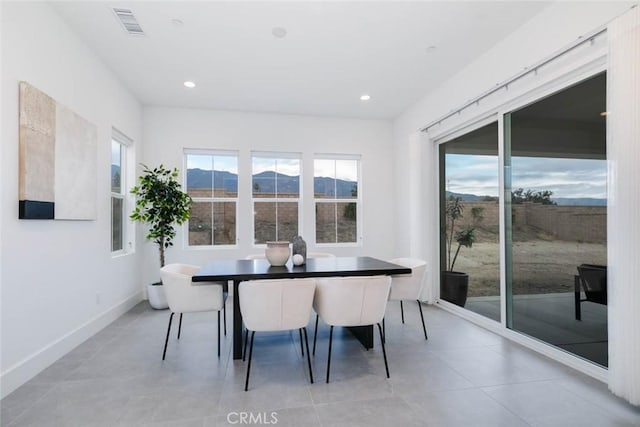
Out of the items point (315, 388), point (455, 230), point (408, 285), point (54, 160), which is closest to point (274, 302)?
point (315, 388)

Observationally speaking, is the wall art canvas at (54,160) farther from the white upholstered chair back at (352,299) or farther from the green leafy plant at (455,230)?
the green leafy plant at (455,230)

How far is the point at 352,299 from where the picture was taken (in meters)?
2.40

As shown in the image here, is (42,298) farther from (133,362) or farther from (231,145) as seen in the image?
(231,145)

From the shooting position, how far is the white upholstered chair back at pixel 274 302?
2281mm

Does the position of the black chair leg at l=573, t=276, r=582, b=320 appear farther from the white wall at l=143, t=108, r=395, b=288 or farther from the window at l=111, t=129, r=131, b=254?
the window at l=111, t=129, r=131, b=254

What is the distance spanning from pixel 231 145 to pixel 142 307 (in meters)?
2.81

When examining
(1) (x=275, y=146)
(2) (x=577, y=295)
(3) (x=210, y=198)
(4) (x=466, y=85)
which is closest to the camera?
(2) (x=577, y=295)

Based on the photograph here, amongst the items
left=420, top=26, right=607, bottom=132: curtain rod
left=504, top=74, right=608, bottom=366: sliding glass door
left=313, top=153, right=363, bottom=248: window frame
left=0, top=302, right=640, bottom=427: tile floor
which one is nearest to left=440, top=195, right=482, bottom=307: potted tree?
left=504, top=74, right=608, bottom=366: sliding glass door

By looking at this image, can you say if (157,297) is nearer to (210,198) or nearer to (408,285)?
(210,198)

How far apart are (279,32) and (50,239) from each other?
9.12 ft

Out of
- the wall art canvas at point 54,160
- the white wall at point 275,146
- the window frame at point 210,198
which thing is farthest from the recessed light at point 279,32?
the window frame at point 210,198

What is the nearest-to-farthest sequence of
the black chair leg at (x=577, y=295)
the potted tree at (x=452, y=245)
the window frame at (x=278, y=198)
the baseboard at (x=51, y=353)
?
the baseboard at (x=51, y=353) → the black chair leg at (x=577, y=295) → the potted tree at (x=452, y=245) → the window frame at (x=278, y=198)

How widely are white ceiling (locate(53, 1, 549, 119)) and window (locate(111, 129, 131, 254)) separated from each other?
0.78 metres

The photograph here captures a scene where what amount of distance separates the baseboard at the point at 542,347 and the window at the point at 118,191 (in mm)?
4698
